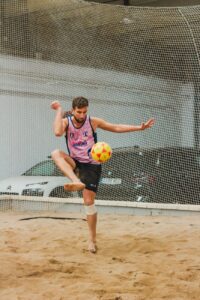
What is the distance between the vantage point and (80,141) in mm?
6641

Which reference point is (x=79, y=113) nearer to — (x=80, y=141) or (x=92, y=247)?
(x=80, y=141)

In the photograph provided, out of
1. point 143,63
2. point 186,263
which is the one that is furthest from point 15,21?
point 186,263

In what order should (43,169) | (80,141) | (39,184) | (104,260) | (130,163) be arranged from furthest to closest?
(43,169) < (39,184) < (130,163) < (80,141) < (104,260)

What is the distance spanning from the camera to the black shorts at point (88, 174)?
6.68 metres

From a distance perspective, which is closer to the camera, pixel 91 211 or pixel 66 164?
pixel 66 164

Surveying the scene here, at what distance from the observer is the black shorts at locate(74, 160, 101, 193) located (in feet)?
21.9

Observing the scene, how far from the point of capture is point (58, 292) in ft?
15.4

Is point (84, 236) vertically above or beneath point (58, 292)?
beneath

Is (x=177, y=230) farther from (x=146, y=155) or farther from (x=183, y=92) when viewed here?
(x=183, y=92)

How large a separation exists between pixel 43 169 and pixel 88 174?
19.7ft

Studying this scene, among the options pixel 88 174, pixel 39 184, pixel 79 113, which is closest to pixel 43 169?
pixel 39 184

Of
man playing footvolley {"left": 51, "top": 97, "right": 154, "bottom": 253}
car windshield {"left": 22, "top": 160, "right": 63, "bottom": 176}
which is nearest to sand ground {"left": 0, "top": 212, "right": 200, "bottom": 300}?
man playing footvolley {"left": 51, "top": 97, "right": 154, "bottom": 253}

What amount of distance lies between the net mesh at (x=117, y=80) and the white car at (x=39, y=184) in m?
0.02

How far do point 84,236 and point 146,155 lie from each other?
335 cm
